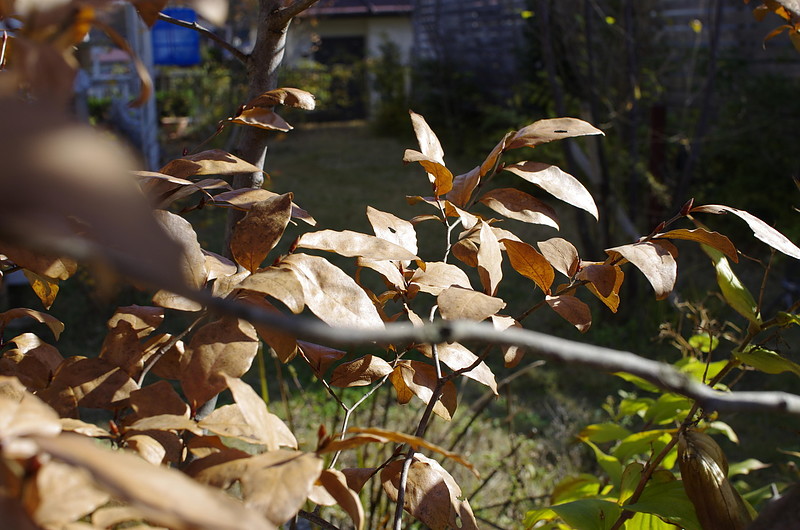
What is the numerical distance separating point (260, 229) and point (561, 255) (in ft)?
1.24

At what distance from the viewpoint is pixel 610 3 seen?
6.24 metres

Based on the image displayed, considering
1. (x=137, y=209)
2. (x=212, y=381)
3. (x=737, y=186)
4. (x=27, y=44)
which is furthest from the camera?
(x=737, y=186)

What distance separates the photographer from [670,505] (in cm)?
95

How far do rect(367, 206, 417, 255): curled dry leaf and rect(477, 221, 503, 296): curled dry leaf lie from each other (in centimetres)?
13

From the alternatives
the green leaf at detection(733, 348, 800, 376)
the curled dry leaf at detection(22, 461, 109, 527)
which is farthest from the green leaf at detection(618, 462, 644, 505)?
Answer: the curled dry leaf at detection(22, 461, 109, 527)

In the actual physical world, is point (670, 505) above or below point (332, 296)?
below

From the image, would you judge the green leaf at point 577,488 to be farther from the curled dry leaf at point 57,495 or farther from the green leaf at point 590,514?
the curled dry leaf at point 57,495

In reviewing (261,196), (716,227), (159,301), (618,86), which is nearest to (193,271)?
(159,301)

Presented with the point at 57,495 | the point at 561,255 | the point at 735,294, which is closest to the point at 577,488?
the point at 735,294

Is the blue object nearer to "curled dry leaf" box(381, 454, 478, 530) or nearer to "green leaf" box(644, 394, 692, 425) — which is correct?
"green leaf" box(644, 394, 692, 425)

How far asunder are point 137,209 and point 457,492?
63 cm

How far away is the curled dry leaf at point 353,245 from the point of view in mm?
744

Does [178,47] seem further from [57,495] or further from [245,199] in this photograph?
[57,495]

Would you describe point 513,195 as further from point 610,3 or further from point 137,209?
point 610,3
